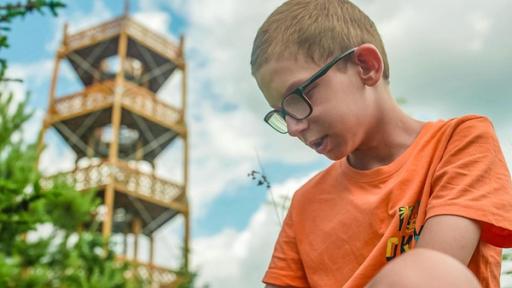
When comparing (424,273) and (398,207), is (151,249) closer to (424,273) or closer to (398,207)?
(398,207)

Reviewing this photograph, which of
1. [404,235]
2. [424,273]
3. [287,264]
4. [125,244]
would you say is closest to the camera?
[424,273]

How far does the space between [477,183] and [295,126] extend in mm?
288

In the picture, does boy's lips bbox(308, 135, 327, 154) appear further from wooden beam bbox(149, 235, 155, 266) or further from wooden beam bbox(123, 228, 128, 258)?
wooden beam bbox(149, 235, 155, 266)

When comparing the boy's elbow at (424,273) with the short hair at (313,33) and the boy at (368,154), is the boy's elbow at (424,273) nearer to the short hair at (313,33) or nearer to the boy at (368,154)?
the boy at (368,154)

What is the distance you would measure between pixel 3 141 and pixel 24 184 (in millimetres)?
652

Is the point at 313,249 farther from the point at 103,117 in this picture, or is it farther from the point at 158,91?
the point at 158,91

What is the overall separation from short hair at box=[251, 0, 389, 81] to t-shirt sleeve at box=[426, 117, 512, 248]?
189 mm

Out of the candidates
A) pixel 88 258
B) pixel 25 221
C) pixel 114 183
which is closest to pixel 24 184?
pixel 25 221

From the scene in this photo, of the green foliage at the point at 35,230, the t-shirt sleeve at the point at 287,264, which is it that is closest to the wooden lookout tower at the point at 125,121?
the green foliage at the point at 35,230

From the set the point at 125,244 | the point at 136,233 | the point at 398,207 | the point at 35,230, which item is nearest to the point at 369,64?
the point at 398,207

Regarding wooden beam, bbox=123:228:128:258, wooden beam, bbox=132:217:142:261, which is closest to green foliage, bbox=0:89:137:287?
wooden beam, bbox=123:228:128:258

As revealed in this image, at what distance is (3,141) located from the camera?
15.8 ft

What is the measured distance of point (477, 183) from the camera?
1.01 metres

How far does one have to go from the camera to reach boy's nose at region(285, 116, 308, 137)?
3.59ft
